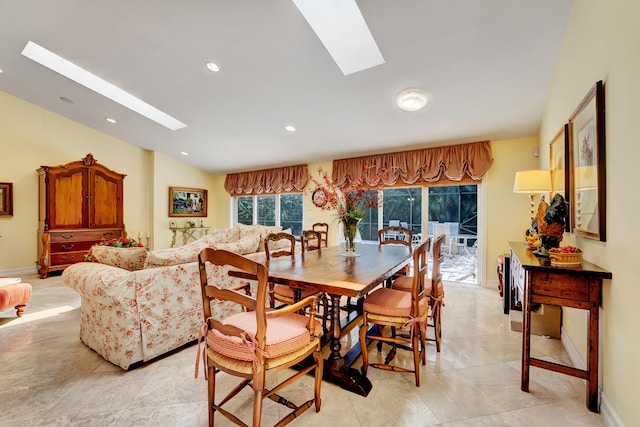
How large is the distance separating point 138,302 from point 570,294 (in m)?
2.90

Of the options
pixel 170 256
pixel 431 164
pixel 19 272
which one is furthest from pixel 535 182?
pixel 19 272

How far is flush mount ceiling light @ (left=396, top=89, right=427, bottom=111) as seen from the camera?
310cm

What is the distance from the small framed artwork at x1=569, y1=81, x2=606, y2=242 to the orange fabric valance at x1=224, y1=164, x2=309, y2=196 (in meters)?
4.37

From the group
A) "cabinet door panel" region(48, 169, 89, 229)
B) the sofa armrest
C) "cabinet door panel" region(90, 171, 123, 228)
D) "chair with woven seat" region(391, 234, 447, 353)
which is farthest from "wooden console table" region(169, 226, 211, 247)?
"chair with woven seat" region(391, 234, 447, 353)

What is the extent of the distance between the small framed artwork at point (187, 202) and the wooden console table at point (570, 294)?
6806 mm

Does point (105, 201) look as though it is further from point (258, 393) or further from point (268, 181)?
point (258, 393)

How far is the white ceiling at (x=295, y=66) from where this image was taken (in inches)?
89.6

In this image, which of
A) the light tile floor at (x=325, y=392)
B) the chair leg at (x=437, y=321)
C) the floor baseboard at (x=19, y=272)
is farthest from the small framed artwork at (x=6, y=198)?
the chair leg at (x=437, y=321)

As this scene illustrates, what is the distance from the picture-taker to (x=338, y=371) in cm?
188

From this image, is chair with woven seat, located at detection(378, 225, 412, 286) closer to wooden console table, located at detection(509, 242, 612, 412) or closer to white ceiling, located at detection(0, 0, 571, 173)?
wooden console table, located at detection(509, 242, 612, 412)

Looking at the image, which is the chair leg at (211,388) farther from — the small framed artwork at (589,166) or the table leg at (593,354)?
the small framed artwork at (589,166)

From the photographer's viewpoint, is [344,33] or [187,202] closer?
A: [344,33]

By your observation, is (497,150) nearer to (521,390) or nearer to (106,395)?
(521,390)

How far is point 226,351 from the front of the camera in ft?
4.24
